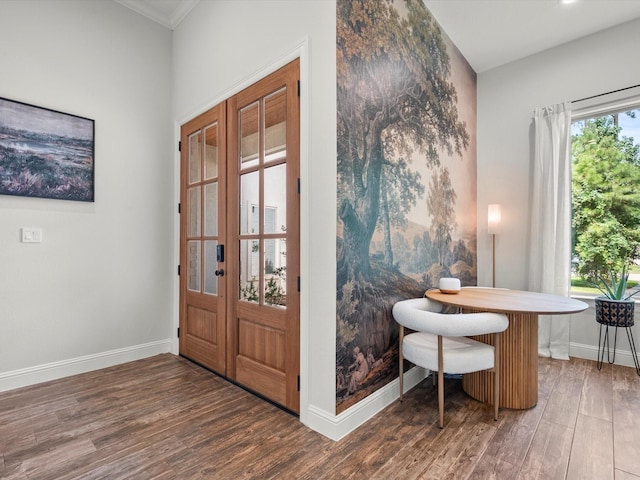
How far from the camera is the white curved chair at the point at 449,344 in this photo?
208 cm

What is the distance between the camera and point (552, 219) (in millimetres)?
3535

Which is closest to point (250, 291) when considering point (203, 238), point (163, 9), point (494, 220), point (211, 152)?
point (203, 238)

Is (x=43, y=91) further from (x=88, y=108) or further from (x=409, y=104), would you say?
(x=409, y=104)

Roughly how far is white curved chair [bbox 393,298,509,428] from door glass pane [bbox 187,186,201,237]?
2.09 metres

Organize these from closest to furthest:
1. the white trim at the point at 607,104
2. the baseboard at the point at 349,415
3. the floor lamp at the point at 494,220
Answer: the baseboard at the point at 349,415 → the white trim at the point at 607,104 → the floor lamp at the point at 494,220

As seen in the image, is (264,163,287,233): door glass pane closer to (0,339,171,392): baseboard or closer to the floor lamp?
(0,339,171,392): baseboard

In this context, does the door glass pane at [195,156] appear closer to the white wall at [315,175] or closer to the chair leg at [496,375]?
the white wall at [315,175]

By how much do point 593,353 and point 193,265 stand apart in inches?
165

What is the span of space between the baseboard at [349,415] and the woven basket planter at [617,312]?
2.21 meters

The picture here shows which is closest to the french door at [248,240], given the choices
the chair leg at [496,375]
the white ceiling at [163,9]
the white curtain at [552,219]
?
the white ceiling at [163,9]

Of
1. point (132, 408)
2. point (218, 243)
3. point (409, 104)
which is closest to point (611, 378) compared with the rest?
point (409, 104)

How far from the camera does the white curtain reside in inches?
137

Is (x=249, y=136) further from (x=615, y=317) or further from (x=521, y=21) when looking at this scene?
(x=615, y=317)

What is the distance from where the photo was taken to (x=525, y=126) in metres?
3.86
